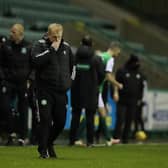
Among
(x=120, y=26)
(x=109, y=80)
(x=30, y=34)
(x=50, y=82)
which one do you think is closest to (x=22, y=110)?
(x=109, y=80)

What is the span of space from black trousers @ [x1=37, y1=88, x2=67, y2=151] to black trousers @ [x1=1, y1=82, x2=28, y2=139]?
3.71 metres

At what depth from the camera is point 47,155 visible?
13.7 m

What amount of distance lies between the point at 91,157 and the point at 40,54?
2179 millimetres

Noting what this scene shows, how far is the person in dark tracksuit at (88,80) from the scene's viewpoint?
17578 mm

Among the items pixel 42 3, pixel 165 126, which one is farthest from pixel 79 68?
pixel 42 3

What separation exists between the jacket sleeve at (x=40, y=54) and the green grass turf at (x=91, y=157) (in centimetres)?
152

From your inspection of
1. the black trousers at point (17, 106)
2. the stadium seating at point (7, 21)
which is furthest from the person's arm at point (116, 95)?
the stadium seating at point (7, 21)

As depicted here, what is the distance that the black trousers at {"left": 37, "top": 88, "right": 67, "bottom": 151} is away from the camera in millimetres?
13531

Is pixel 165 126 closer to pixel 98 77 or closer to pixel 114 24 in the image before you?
pixel 98 77

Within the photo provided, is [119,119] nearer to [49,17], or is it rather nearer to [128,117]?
[128,117]

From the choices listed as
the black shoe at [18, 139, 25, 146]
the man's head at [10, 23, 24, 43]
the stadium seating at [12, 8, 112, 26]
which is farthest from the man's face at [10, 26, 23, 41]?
the stadium seating at [12, 8, 112, 26]

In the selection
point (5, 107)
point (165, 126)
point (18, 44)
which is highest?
point (18, 44)

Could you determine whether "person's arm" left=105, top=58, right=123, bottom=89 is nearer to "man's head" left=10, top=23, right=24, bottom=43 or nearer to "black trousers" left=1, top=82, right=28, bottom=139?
"black trousers" left=1, top=82, right=28, bottom=139

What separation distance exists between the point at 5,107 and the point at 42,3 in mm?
14005
